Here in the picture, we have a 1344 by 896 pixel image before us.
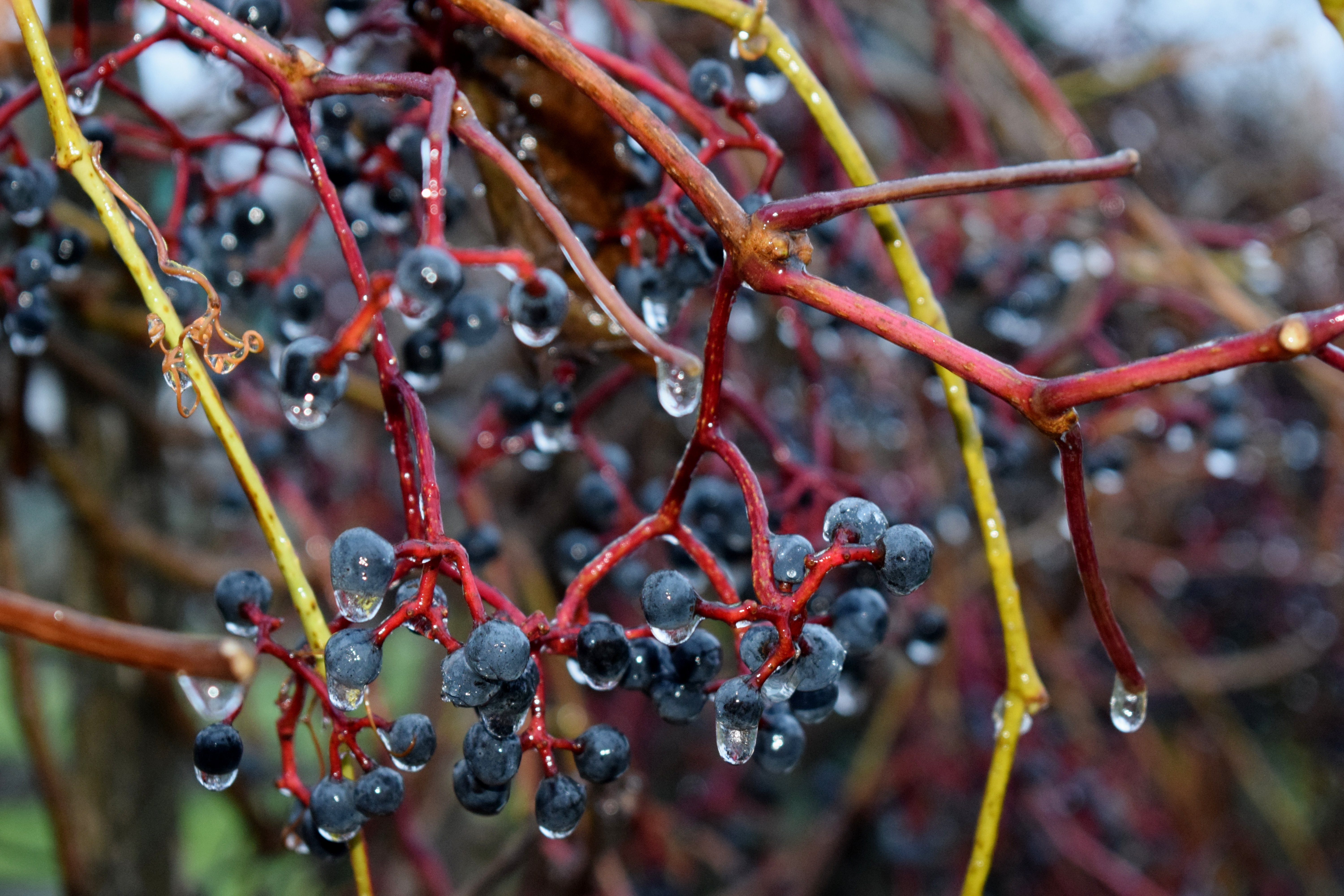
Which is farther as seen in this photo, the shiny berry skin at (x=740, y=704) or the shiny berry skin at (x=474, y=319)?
the shiny berry skin at (x=474, y=319)

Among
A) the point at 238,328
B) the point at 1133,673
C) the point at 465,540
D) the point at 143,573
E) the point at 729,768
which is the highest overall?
the point at 238,328

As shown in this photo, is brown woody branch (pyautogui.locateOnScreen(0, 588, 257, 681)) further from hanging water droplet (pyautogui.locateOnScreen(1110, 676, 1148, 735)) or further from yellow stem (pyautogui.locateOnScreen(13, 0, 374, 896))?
hanging water droplet (pyautogui.locateOnScreen(1110, 676, 1148, 735))

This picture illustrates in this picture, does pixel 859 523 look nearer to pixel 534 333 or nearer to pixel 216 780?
pixel 534 333

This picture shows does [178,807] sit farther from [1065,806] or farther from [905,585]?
[905,585]

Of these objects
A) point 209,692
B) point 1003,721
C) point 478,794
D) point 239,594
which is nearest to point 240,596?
point 239,594

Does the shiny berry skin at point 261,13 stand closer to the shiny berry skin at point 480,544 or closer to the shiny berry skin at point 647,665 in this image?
the shiny berry skin at point 480,544

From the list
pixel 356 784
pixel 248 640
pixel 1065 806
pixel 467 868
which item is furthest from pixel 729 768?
pixel 356 784

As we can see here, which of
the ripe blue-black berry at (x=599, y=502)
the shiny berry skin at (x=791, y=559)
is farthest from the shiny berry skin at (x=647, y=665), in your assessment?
the ripe blue-black berry at (x=599, y=502)
